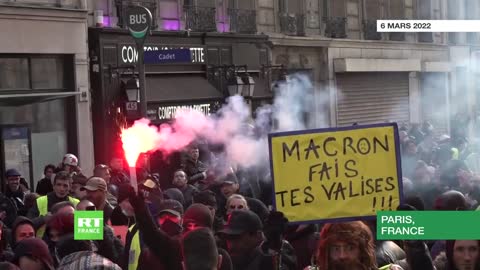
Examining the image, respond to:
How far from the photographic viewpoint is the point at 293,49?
25.8 meters

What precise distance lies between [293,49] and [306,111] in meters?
1.73

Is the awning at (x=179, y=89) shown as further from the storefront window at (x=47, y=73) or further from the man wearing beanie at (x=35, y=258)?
the man wearing beanie at (x=35, y=258)

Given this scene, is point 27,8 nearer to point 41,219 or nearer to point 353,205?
point 41,219

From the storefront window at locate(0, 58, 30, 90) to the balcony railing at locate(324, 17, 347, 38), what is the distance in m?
11.9

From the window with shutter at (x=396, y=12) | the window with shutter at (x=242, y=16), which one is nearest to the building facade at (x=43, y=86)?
the window with shutter at (x=242, y=16)

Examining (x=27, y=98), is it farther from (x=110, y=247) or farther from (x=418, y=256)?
(x=418, y=256)

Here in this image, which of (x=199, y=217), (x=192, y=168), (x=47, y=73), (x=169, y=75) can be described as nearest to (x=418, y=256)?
(x=199, y=217)

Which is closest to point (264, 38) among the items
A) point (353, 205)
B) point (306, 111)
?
point (306, 111)

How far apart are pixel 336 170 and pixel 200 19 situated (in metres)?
15.8

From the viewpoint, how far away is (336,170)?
6398 mm

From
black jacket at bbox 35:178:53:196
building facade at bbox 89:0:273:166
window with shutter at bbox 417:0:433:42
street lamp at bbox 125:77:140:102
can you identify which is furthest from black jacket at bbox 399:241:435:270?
window with shutter at bbox 417:0:433:42

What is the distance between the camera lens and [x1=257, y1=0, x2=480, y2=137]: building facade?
2595 centimetres

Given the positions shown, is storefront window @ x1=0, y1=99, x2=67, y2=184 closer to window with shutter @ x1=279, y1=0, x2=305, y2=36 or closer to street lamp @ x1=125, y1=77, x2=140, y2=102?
street lamp @ x1=125, y1=77, x2=140, y2=102

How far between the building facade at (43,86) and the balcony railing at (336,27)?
1049cm
